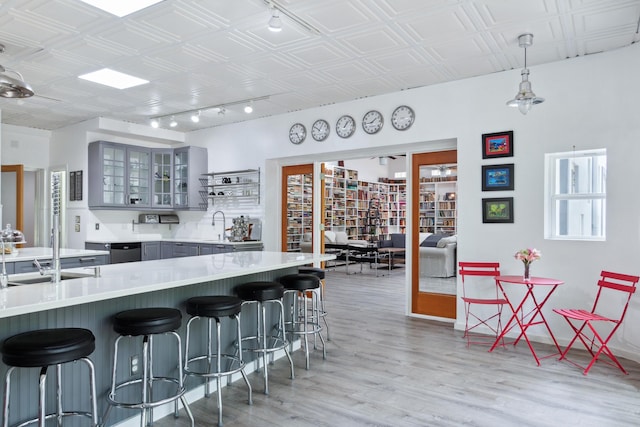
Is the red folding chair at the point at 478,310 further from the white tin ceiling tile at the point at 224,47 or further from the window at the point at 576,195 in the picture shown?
the white tin ceiling tile at the point at 224,47

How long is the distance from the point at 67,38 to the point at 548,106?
484 cm

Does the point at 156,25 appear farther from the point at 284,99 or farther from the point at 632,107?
the point at 632,107

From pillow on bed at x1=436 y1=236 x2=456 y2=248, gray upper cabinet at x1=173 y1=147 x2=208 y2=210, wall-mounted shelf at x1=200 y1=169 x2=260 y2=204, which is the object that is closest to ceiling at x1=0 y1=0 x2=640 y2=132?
wall-mounted shelf at x1=200 y1=169 x2=260 y2=204

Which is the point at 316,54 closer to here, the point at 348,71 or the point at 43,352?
the point at 348,71

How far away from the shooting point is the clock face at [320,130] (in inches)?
241

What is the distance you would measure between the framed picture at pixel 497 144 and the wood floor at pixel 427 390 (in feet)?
6.84

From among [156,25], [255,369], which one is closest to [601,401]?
[255,369]

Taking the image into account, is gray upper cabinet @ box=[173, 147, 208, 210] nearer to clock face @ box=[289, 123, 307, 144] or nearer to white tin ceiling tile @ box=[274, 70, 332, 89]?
clock face @ box=[289, 123, 307, 144]

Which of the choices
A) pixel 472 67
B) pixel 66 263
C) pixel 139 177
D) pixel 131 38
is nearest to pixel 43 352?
pixel 131 38

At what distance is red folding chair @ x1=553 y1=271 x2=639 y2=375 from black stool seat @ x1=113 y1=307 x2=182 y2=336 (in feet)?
10.7

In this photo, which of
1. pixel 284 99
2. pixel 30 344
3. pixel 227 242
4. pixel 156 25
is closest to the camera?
pixel 30 344

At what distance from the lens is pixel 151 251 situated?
7207mm

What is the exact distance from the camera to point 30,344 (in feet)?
6.07

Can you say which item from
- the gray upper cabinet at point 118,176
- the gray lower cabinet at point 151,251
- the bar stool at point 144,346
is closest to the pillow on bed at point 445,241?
the bar stool at point 144,346
